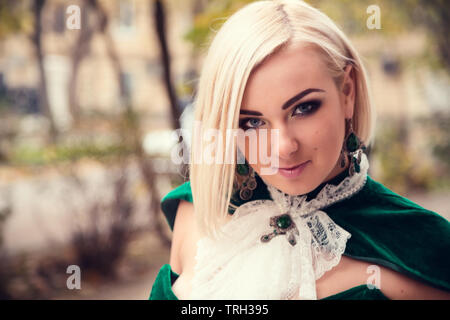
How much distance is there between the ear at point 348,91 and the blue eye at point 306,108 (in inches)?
3.7

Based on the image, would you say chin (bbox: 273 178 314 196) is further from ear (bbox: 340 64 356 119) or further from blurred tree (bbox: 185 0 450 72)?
blurred tree (bbox: 185 0 450 72)

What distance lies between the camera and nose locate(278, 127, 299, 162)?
87cm

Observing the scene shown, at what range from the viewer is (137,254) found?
11.3 ft

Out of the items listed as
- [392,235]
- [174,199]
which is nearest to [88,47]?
[174,199]

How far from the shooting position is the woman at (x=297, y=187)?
890 millimetres

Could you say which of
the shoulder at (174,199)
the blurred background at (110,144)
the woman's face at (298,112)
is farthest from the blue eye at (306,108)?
the blurred background at (110,144)

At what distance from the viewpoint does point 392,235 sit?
→ 0.93 m

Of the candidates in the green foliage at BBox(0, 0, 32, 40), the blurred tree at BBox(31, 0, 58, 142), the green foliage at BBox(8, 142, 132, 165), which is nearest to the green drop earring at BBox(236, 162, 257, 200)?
the green foliage at BBox(8, 142, 132, 165)

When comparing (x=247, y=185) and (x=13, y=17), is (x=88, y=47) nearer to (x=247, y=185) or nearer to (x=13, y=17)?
(x=13, y=17)

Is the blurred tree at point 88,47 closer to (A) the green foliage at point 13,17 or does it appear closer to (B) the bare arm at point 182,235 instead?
(A) the green foliage at point 13,17

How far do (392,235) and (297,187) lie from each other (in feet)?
0.75

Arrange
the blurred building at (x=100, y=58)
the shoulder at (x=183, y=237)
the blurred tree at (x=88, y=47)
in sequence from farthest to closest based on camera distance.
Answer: the blurred building at (x=100, y=58)
the blurred tree at (x=88, y=47)
the shoulder at (x=183, y=237)

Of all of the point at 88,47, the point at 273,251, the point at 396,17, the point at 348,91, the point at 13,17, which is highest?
the point at 88,47

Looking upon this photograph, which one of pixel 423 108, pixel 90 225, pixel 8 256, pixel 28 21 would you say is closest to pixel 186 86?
pixel 90 225
